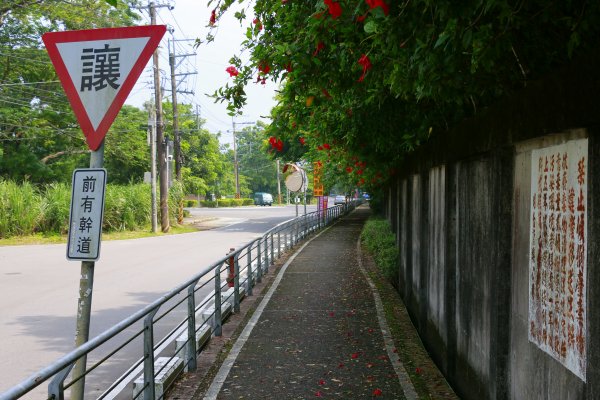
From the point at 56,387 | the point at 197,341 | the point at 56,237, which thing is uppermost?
the point at 56,387

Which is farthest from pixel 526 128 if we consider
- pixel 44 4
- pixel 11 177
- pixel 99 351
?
pixel 11 177

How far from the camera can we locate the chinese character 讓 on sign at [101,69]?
3398mm

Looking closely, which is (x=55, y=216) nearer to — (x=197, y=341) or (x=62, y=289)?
(x=62, y=289)

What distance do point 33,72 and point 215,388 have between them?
96.2 feet

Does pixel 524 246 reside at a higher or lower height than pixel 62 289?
higher

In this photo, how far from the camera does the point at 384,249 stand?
14.2 m

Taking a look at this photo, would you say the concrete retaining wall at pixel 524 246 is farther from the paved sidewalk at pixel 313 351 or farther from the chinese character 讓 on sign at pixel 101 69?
the chinese character 讓 on sign at pixel 101 69

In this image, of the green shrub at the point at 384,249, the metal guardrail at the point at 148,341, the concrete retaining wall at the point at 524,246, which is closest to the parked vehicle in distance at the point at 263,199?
the green shrub at the point at 384,249

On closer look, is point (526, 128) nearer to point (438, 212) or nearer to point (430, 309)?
point (438, 212)

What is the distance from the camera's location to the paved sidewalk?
5836mm

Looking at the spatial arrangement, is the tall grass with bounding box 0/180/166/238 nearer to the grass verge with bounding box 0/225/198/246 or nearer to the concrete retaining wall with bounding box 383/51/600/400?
the grass verge with bounding box 0/225/198/246

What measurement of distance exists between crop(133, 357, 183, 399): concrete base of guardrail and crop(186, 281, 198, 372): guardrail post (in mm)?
205

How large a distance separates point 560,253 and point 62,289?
37.2ft

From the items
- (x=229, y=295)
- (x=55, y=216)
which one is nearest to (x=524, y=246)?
(x=229, y=295)
